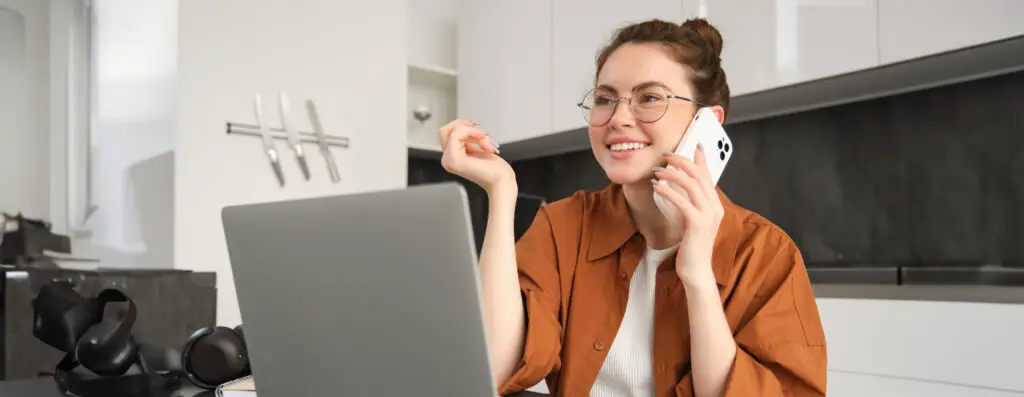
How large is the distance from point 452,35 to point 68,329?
2.55 metres

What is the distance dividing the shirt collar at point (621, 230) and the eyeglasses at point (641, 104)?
130 mm

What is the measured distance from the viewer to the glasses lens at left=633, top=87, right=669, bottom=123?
3.27 feet

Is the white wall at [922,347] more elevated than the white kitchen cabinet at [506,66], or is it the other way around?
the white kitchen cabinet at [506,66]

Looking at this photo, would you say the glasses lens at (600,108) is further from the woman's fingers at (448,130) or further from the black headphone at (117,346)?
the black headphone at (117,346)

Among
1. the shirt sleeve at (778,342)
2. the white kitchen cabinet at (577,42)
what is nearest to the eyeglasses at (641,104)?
the shirt sleeve at (778,342)

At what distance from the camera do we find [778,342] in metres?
0.85

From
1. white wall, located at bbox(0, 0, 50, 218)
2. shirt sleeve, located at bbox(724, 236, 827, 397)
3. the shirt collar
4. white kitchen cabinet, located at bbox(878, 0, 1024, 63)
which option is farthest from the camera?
white wall, located at bbox(0, 0, 50, 218)

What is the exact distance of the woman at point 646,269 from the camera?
845mm

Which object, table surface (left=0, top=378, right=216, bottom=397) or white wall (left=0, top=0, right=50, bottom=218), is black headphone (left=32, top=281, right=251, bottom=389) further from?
white wall (left=0, top=0, right=50, bottom=218)

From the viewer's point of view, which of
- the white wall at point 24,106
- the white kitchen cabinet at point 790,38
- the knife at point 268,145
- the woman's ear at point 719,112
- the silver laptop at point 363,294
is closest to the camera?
the silver laptop at point 363,294

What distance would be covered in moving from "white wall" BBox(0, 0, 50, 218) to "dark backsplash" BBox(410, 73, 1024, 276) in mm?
2160

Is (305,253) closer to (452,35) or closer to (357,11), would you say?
(357,11)

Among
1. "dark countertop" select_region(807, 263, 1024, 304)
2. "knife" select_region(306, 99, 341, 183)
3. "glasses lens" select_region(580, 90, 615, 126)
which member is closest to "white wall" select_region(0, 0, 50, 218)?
"knife" select_region(306, 99, 341, 183)

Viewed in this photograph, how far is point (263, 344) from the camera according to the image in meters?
0.64
